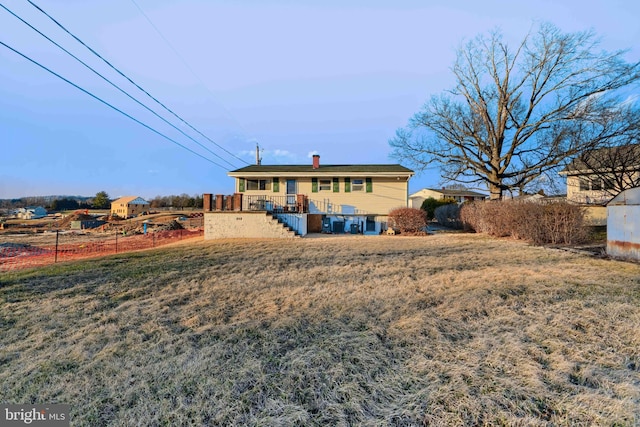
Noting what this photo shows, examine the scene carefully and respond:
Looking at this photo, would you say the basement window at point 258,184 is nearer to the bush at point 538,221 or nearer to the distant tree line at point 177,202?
the bush at point 538,221

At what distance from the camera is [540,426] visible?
185 cm

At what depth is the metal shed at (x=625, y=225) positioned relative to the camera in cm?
704

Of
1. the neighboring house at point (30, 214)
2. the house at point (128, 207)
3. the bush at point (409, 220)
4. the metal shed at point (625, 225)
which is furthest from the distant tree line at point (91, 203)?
the metal shed at point (625, 225)

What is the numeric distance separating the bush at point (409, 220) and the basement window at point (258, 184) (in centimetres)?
806

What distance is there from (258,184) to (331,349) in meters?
15.7

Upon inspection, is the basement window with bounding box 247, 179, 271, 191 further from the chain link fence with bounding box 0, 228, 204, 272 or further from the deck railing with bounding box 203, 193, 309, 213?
the chain link fence with bounding box 0, 228, 204, 272

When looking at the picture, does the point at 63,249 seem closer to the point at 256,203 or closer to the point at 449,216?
the point at 256,203

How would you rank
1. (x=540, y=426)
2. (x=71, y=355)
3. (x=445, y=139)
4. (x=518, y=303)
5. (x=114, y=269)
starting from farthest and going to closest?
1. (x=445, y=139)
2. (x=114, y=269)
3. (x=518, y=303)
4. (x=71, y=355)
5. (x=540, y=426)

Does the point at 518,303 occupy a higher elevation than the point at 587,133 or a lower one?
lower

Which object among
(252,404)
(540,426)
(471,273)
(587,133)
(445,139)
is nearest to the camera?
(540,426)

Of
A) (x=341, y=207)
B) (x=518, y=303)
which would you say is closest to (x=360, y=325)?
(x=518, y=303)

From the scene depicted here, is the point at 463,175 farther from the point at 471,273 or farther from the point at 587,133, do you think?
the point at 471,273

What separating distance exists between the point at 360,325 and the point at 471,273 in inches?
150

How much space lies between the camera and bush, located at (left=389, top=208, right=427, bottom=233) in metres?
15.2
